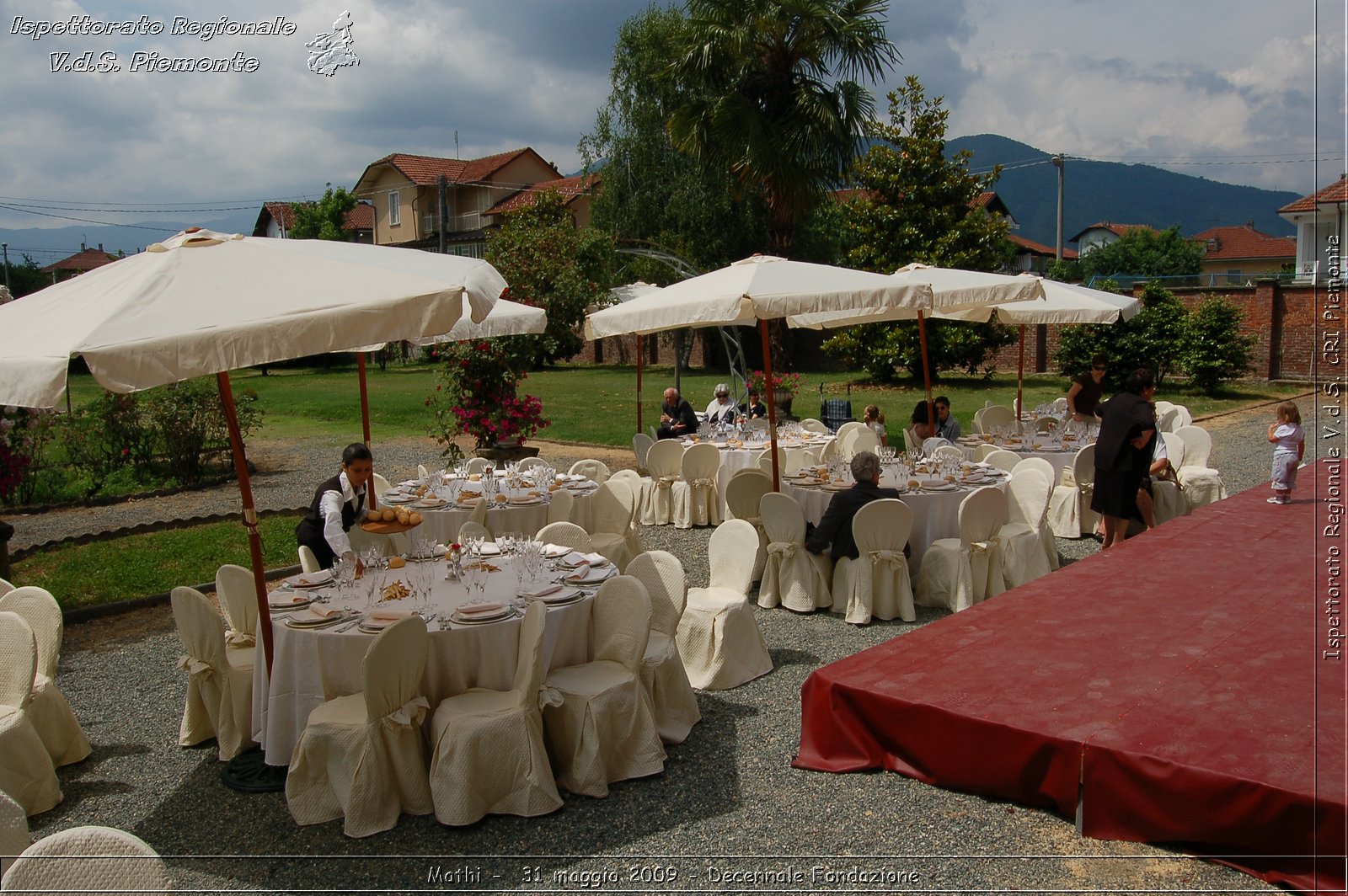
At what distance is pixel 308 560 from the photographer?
593 centimetres

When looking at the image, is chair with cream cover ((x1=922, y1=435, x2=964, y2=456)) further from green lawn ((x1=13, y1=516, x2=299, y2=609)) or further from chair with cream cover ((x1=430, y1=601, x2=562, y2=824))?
green lawn ((x1=13, y1=516, x2=299, y2=609))

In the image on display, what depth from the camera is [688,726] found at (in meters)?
5.28

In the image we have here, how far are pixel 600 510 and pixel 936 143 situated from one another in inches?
761

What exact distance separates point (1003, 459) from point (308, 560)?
7059 mm

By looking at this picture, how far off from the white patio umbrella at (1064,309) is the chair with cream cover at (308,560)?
871 centimetres

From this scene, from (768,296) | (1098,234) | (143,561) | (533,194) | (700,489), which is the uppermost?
(1098,234)

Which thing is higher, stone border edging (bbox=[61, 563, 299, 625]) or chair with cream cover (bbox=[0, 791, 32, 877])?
chair with cream cover (bbox=[0, 791, 32, 877])

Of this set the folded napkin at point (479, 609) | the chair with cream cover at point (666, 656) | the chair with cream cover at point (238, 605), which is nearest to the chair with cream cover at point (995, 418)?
the chair with cream cover at point (666, 656)

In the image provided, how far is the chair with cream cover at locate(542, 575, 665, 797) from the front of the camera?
4.61m

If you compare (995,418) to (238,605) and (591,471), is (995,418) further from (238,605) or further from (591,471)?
(238,605)

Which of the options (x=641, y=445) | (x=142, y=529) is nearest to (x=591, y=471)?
(x=641, y=445)

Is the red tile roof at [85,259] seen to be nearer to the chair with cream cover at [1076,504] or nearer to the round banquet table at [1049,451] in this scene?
the round banquet table at [1049,451]

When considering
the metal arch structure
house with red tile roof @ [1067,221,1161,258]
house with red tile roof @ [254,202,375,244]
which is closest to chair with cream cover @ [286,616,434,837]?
the metal arch structure

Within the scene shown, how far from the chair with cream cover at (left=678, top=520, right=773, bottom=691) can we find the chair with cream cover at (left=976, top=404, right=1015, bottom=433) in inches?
286
